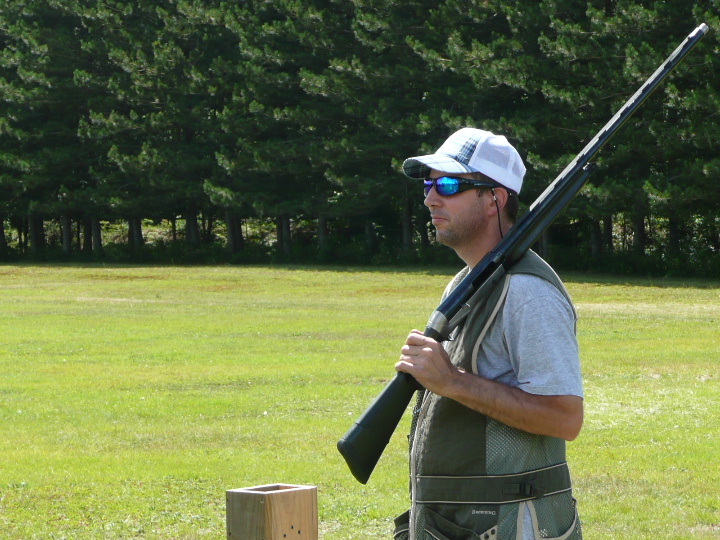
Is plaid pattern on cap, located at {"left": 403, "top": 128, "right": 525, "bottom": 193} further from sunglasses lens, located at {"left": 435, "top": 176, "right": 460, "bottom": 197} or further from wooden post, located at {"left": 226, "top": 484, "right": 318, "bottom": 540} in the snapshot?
wooden post, located at {"left": 226, "top": 484, "right": 318, "bottom": 540}

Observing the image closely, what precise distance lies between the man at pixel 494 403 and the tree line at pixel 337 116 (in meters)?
32.9

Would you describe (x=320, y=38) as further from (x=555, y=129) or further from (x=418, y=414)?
(x=418, y=414)

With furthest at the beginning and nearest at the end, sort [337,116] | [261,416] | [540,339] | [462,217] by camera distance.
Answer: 1. [337,116]
2. [261,416]
3. [462,217]
4. [540,339]

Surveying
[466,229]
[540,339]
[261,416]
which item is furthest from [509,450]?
[261,416]

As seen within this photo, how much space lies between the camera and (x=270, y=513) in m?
3.23

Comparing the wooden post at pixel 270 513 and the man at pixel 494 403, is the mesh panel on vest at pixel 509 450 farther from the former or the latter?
the wooden post at pixel 270 513

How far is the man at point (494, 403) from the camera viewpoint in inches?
126

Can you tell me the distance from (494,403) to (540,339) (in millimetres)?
217

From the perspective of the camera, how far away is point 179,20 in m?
52.0

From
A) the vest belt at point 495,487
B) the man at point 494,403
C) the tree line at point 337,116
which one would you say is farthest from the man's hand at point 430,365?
the tree line at point 337,116

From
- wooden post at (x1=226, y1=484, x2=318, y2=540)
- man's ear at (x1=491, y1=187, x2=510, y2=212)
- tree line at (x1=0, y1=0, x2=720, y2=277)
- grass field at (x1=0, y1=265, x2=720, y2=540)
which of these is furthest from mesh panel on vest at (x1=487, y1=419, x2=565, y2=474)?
tree line at (x1=0, y1=0, x2=720, y2=277)

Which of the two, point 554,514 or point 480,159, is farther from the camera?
point 480,159

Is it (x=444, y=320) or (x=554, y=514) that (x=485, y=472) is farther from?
(x=444, y=320)

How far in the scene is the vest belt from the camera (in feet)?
10.7
